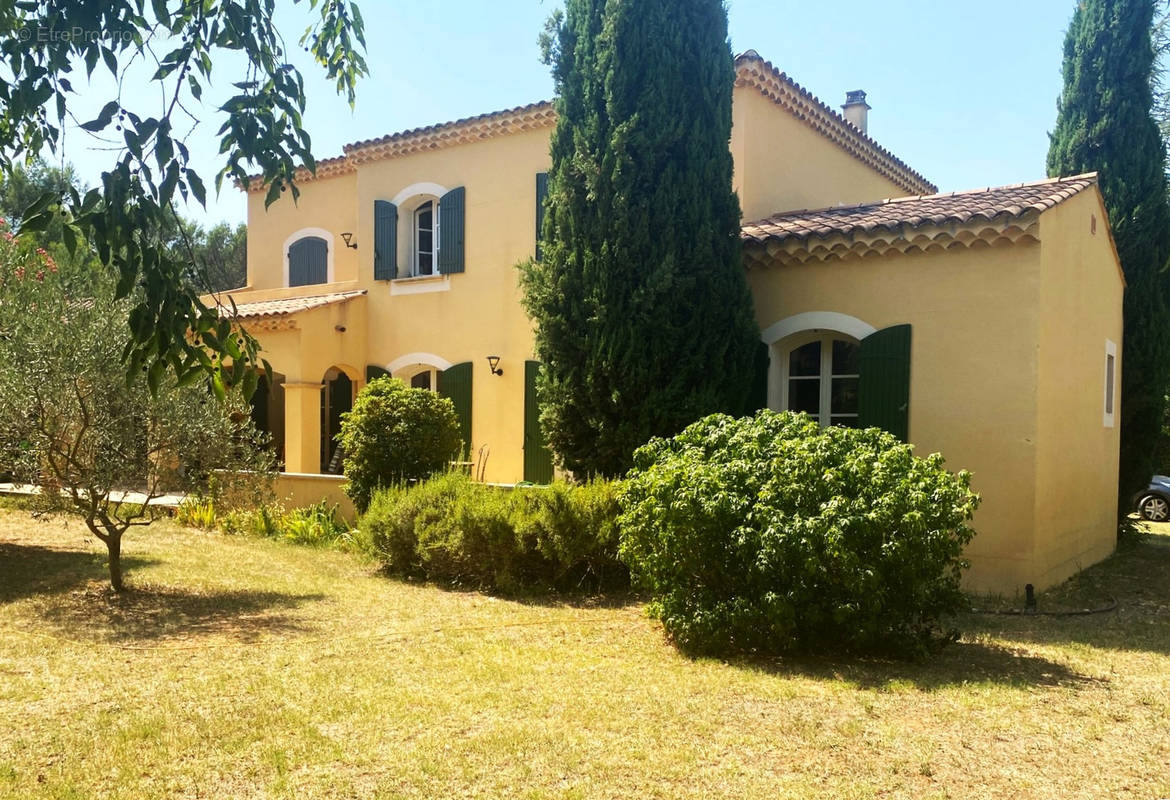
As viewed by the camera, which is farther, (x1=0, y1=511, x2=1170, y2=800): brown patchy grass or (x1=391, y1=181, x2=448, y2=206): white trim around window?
(x1=391, y1=181, x2=448, y2=206): white trim around window

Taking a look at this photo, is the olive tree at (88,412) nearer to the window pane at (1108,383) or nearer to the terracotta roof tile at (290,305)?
the terracotta roof tile at (290,305)

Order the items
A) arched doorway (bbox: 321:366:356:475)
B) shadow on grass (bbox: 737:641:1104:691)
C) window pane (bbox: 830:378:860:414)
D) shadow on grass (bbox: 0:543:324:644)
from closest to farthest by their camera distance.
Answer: shadow on grass (bbox: 737:641:1104:691)
shadow on grass (bbox: 0:543:324:644)
window pane (bbox: 830:378:860:414)
arched doorway (bbox: 321:366:356:475)

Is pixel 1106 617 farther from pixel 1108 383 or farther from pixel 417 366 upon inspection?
pixel 417 366

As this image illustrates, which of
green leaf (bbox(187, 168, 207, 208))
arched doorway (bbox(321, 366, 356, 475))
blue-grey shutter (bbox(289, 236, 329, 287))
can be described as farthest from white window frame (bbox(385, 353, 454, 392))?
green leaf (bbox(187, 168, 207, 208))

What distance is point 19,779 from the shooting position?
165 inches

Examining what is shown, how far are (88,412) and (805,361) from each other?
7.57 metres

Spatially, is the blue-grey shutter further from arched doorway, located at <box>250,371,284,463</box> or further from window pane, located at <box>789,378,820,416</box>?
window pane, located at <box>789,378,820,416</box>

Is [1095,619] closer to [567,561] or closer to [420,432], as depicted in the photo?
[567,561]

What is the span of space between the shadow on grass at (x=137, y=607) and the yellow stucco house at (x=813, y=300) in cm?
314

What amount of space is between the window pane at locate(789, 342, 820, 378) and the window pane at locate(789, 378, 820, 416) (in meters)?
0.09

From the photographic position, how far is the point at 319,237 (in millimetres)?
16922

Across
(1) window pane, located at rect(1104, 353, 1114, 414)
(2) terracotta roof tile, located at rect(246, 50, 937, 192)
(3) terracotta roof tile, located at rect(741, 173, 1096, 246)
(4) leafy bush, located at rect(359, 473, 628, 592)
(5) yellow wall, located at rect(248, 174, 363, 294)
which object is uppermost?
(2) terracotta roof tile, located at rect(246, 50, 937, 192)

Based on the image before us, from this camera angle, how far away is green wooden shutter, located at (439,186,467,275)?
1388cm

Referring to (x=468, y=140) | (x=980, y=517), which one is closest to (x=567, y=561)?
(x=980, y=517)
